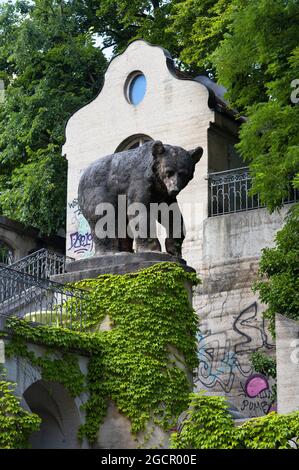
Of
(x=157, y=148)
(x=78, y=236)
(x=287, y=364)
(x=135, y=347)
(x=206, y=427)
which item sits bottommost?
(x=206, y=427)

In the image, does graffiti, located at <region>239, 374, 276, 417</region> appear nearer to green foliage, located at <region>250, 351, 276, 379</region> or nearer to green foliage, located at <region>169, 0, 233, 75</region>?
green foliage, located at <region>250, 351, 276, 379</region>

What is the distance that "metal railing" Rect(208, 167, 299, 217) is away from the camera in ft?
93.5

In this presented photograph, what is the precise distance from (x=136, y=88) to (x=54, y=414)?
13.1 metres

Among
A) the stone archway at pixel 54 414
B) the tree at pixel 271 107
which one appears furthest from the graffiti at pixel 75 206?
the stone archway at pixel 54 414

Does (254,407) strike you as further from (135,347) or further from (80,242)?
(80,242)

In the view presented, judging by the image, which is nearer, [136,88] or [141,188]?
[141,188]

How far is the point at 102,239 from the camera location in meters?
22.3

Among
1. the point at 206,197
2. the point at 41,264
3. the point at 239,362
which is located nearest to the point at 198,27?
the point at 206,197

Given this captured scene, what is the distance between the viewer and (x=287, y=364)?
19.6 m

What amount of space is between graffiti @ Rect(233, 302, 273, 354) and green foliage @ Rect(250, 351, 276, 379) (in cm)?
47

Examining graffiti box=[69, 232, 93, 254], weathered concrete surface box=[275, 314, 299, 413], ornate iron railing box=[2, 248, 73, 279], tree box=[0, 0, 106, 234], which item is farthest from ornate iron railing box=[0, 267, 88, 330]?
tree box=[0, 0, 106, 234]

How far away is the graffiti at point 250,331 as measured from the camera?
26.4m

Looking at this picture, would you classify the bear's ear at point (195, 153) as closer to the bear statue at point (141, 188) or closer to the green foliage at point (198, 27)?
the bear statue at point (141, 188)
